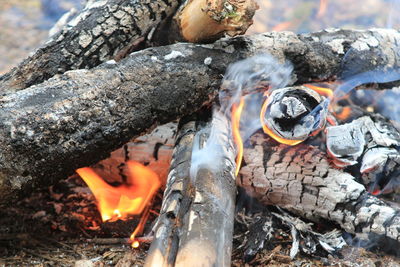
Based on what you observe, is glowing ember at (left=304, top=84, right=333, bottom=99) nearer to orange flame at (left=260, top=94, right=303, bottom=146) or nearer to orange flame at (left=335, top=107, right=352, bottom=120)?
orange flame at (left=335, top=107, right=352, bottom=120)

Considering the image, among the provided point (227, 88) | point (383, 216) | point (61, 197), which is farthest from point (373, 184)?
point (61, 197)

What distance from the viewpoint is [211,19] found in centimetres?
212

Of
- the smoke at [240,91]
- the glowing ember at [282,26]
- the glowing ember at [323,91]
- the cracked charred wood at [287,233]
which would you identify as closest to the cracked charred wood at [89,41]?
the smoke at [240,91]

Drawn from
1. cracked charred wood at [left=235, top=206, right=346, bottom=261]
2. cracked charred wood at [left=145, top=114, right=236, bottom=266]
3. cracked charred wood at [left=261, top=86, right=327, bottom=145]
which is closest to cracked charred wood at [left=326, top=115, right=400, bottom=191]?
cracked charred wood at [left=261, top=86, right=327, bottom=145]

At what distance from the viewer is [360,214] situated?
2.20m

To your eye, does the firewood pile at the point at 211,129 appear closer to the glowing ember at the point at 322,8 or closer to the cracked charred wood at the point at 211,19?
the cracked charred wood at the point at 211,19

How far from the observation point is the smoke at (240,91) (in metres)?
2.05

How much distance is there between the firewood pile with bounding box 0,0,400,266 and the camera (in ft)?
6.02

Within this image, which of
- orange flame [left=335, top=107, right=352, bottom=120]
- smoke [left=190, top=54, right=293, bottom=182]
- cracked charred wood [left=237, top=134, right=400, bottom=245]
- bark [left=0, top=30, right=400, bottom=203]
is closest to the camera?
bark [left=0, top=30, right=400, bottom=203]

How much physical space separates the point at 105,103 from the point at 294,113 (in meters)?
0.98

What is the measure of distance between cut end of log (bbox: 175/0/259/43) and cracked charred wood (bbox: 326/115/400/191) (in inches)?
32.9

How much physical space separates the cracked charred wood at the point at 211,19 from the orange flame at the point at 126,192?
0.87m

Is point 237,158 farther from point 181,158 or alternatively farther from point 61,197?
point 61,197

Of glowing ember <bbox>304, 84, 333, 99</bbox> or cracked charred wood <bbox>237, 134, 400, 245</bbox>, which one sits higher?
glowing ember <bbox>304, 84, 333, 99</bbox>
